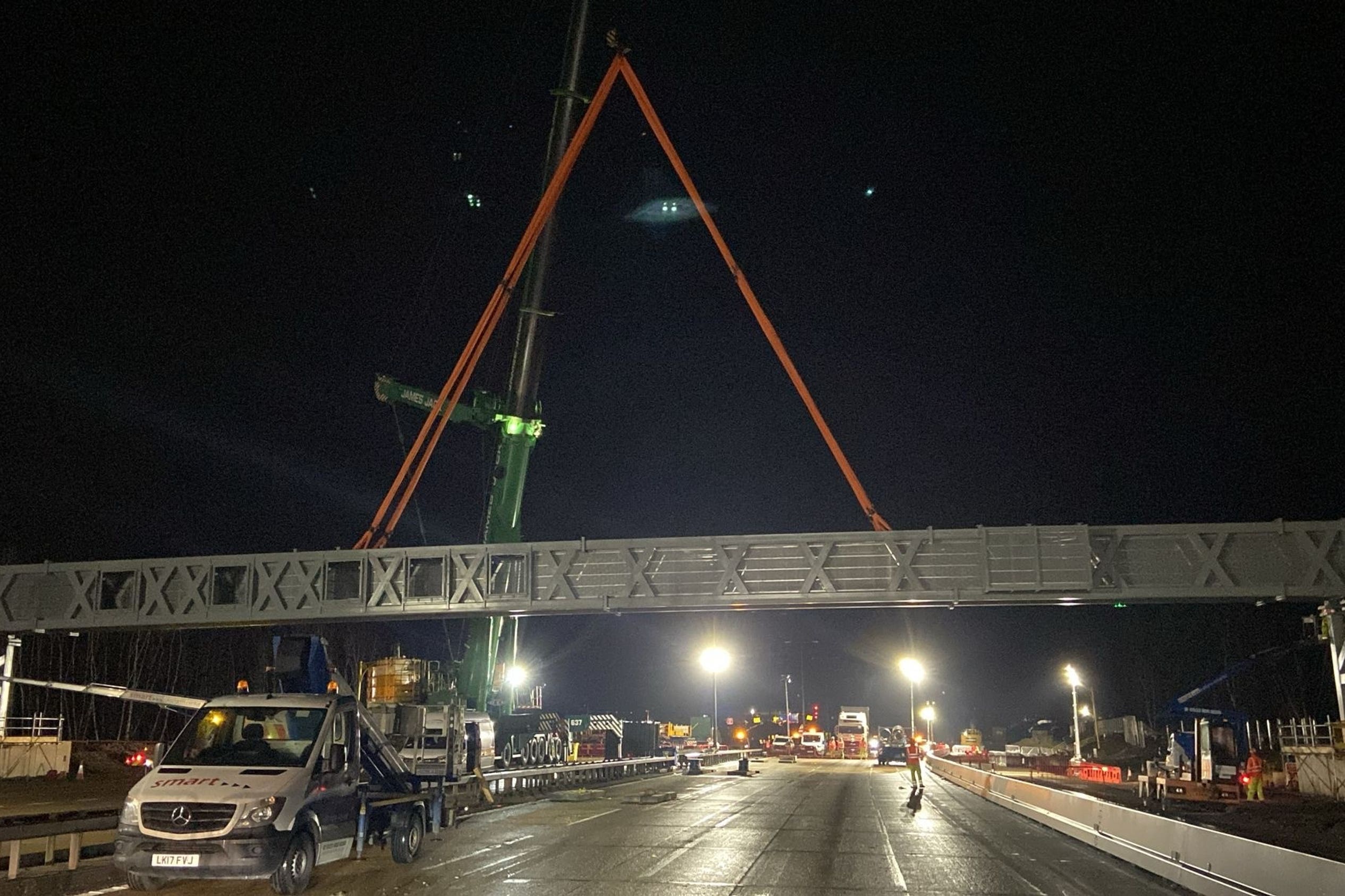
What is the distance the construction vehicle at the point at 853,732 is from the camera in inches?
3054

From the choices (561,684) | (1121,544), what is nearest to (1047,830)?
(1121,544)

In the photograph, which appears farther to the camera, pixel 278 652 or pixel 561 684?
pixel 561 684

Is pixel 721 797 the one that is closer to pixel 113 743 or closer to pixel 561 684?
pixel 113 743

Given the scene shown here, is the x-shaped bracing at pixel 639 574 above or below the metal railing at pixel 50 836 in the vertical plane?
above

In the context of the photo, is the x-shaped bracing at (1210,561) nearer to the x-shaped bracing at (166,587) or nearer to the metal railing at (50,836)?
the metal railing at (50,836)

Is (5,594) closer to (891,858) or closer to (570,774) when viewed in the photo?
(570,774)

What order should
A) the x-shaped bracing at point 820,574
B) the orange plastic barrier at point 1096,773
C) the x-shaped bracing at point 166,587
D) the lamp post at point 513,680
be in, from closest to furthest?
the x-shaped bracing at point 820,574, the x-shaped bracing at point 166,587, the orange plastic barrier at point 1096,773, the lamp post at point 513,680

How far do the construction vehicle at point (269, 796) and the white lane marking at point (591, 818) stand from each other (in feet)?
18.4

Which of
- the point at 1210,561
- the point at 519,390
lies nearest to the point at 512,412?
the point at 519,390

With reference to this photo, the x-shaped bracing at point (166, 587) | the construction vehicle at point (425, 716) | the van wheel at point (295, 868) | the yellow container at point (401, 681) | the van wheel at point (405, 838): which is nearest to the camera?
the van wheel at point (295, 868)

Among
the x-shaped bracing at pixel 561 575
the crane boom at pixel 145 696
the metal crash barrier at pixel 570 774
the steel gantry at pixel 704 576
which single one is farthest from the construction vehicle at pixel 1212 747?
the crane boom at pixel 145 696

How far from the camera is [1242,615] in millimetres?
69812

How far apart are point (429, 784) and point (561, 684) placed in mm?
114351

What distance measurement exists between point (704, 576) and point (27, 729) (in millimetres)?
26979
